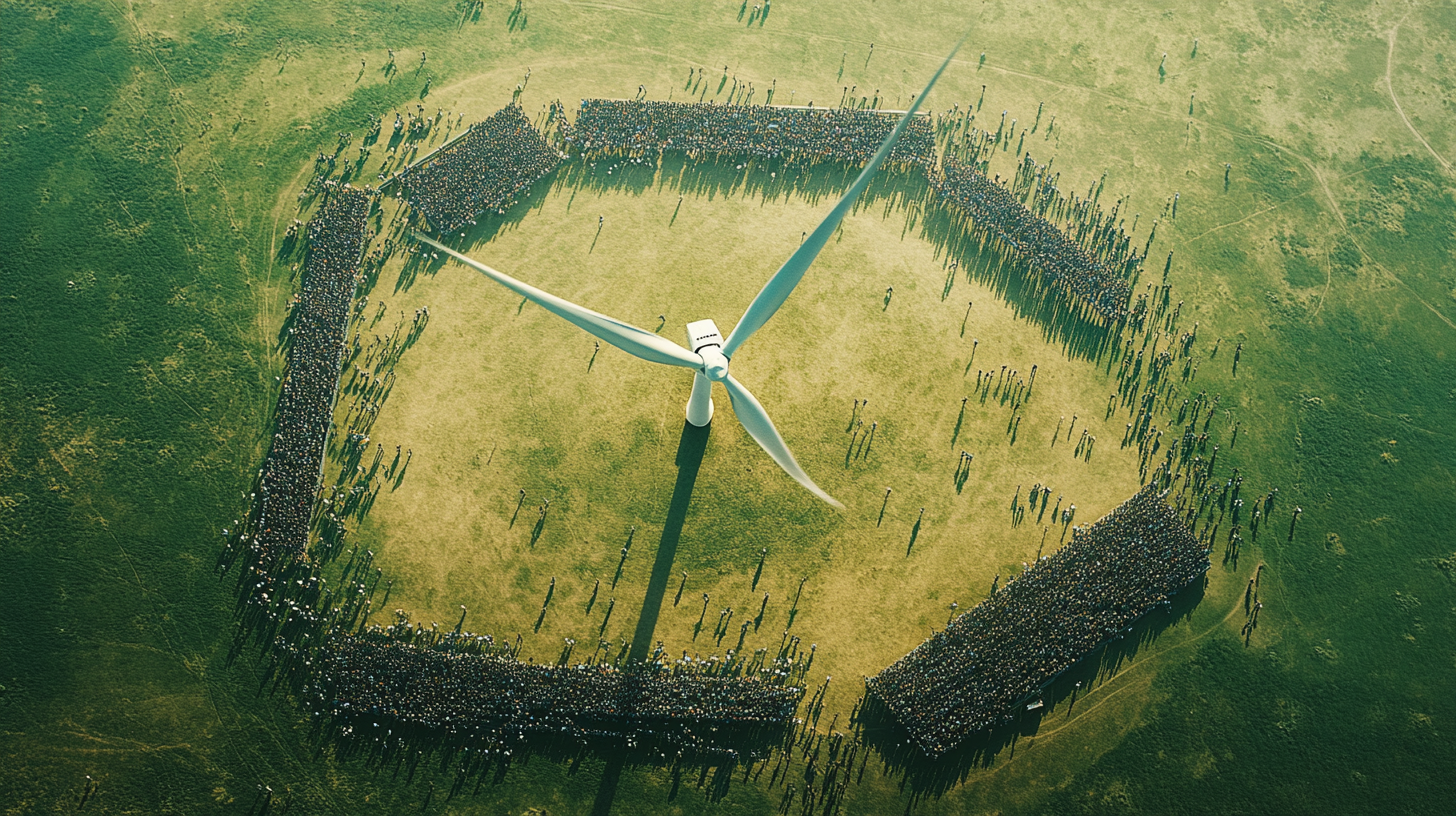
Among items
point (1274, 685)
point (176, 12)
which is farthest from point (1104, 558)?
point (176, 12)

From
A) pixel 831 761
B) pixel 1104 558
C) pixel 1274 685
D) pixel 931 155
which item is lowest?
pixel 831 761

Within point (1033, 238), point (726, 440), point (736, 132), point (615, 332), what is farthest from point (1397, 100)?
point (615, 332)

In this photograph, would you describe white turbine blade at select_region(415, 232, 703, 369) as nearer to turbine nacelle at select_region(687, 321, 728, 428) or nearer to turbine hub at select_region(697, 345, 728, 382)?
turbine hub at select_region(697, 345, 728, 382)

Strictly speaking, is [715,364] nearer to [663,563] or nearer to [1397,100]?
[663,563]

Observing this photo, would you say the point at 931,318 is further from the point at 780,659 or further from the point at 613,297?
the point at 780,659

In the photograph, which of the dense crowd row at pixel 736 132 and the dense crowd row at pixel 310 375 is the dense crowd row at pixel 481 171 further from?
the dense crowd row at pixel 310 375
